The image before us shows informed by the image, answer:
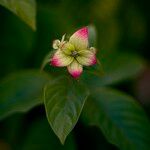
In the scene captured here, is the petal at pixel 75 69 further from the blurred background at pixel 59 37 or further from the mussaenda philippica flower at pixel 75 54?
the blurred background at pixel 59 37

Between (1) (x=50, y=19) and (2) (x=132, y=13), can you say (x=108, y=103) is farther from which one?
(2) (x=132, y=13)

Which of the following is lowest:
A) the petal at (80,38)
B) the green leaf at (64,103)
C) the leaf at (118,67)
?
the leaf at (118,67)

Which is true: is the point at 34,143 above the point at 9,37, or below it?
below

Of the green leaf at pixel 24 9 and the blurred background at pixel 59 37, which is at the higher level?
the green leaf at pixel 24 9

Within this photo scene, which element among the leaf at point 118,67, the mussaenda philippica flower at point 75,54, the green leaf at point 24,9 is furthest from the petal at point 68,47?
the leaf at point 118,67

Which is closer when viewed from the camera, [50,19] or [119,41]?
[50,19]

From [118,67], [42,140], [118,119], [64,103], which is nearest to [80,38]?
[64,103]

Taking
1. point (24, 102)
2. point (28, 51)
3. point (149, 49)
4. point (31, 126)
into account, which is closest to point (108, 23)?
point (149, 49)

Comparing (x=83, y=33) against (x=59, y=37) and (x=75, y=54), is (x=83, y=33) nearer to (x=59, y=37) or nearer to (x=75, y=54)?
(x=75, y=54)
